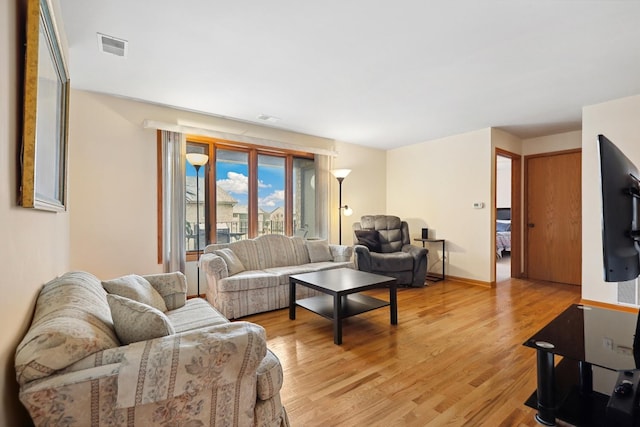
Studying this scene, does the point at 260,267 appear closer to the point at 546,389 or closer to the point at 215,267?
Result: the point at 215,267

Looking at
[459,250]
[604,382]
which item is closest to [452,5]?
[604,382]

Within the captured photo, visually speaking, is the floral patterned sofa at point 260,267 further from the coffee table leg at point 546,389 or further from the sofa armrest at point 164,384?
the coffee table leg at point 546,389

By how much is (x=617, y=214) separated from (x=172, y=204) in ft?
12.5

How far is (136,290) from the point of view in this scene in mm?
2023

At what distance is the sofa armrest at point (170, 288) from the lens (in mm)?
2324

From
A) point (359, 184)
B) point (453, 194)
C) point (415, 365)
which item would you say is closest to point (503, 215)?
point (453, 194)

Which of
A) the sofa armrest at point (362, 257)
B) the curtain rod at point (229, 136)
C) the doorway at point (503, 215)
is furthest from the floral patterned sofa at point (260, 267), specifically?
the doorway at point (503, 215)

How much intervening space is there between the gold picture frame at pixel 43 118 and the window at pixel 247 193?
6.96ft

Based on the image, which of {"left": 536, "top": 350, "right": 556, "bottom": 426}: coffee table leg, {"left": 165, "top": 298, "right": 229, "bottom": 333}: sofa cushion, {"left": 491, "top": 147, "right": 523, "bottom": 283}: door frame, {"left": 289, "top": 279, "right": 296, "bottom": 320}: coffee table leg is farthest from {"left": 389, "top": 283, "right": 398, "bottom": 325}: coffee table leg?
{"left": 491, "top": 147, "right": 523, "bottom": 283}: door frame

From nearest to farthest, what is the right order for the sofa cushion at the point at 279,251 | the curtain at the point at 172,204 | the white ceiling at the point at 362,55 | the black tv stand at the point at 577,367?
1. the black tv stand at the point at 577,367
2. the white ceiling at the point at 362,55
3. the curtain at the point at 172,204
4. the sofa cushion at the point at 279,251

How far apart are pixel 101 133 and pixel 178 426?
10.9 ft

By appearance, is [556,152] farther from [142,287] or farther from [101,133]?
[101,133]

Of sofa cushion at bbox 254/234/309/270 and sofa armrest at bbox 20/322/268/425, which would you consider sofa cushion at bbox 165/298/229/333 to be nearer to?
sofa armrest at bbox 20/322/268/425

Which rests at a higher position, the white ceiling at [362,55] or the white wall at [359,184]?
the white ceiling at [362,55]
